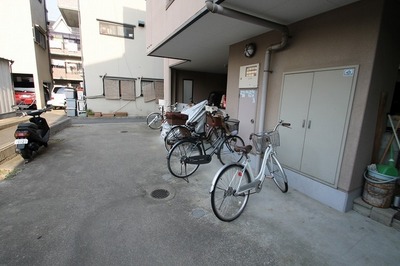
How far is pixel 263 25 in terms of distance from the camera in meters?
3.21

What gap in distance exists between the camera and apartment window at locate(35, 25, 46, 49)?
456 inches

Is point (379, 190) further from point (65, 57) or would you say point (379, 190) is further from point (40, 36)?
point (65, 57)

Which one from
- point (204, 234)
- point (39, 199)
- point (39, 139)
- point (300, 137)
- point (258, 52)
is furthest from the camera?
point (39, 139)

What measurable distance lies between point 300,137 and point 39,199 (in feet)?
14.1

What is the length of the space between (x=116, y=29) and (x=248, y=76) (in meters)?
10.8

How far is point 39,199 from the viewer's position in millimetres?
2971

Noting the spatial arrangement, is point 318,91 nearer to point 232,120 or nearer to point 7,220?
point 232,120

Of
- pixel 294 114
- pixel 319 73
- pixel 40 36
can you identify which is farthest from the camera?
pixel 40 36

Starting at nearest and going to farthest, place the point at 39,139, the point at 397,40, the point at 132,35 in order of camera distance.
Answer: the point at 397,40 < the point at 39,139 < the point at 132,35

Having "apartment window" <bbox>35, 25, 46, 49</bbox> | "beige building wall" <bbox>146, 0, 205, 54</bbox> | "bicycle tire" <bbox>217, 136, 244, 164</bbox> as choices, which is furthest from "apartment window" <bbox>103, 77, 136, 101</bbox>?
"bicycle tire" <bbox>217, 136, 244, 164</bbox>

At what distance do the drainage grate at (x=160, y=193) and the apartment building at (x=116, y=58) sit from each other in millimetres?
10360

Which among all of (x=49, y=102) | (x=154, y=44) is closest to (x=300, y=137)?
(x=154, y=44)

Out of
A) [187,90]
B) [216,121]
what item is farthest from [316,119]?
[187,90]

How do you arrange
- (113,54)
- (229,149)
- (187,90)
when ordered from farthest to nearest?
1. (113,54)
2. (187,90)
3. (229,149)
